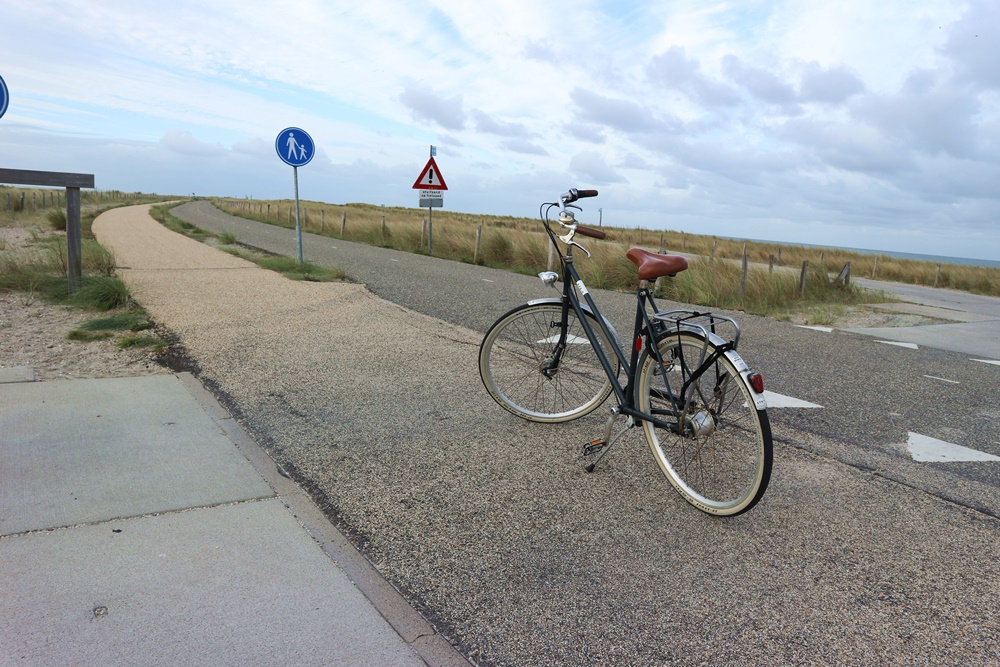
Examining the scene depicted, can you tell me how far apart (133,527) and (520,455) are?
1.91 metres

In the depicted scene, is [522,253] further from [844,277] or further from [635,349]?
[635,349]

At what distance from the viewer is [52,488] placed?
318 centimetres

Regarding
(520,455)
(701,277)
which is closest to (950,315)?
(701,277)

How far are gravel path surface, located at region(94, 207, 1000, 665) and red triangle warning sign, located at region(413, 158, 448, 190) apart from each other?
51.8 ft

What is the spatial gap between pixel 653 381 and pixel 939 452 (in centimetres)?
204

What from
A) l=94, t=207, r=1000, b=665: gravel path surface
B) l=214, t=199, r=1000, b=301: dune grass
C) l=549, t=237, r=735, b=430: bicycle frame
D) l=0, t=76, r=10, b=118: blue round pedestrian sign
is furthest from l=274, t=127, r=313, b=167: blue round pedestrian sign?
l=549, t=237, r=735, b=430: bicycle frame

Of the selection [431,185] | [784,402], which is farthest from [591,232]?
[431,185]

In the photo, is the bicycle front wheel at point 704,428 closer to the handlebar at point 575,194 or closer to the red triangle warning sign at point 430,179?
the handlebar at point 575,194

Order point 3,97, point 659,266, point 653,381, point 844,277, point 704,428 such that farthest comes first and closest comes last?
point 844,277
point 3,97
point 653,381
point 659,266
point 704,428

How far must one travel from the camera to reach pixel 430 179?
66.6ft

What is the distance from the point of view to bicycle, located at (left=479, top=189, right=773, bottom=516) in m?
3.10

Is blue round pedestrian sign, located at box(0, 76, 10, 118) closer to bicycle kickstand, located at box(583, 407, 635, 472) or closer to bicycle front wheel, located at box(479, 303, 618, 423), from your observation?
bicycle front wheel, located at box(479, 303, 618, 423)

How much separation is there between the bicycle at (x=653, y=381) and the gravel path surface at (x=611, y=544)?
162 millimetres

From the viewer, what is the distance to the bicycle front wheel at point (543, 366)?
409 centimetres
